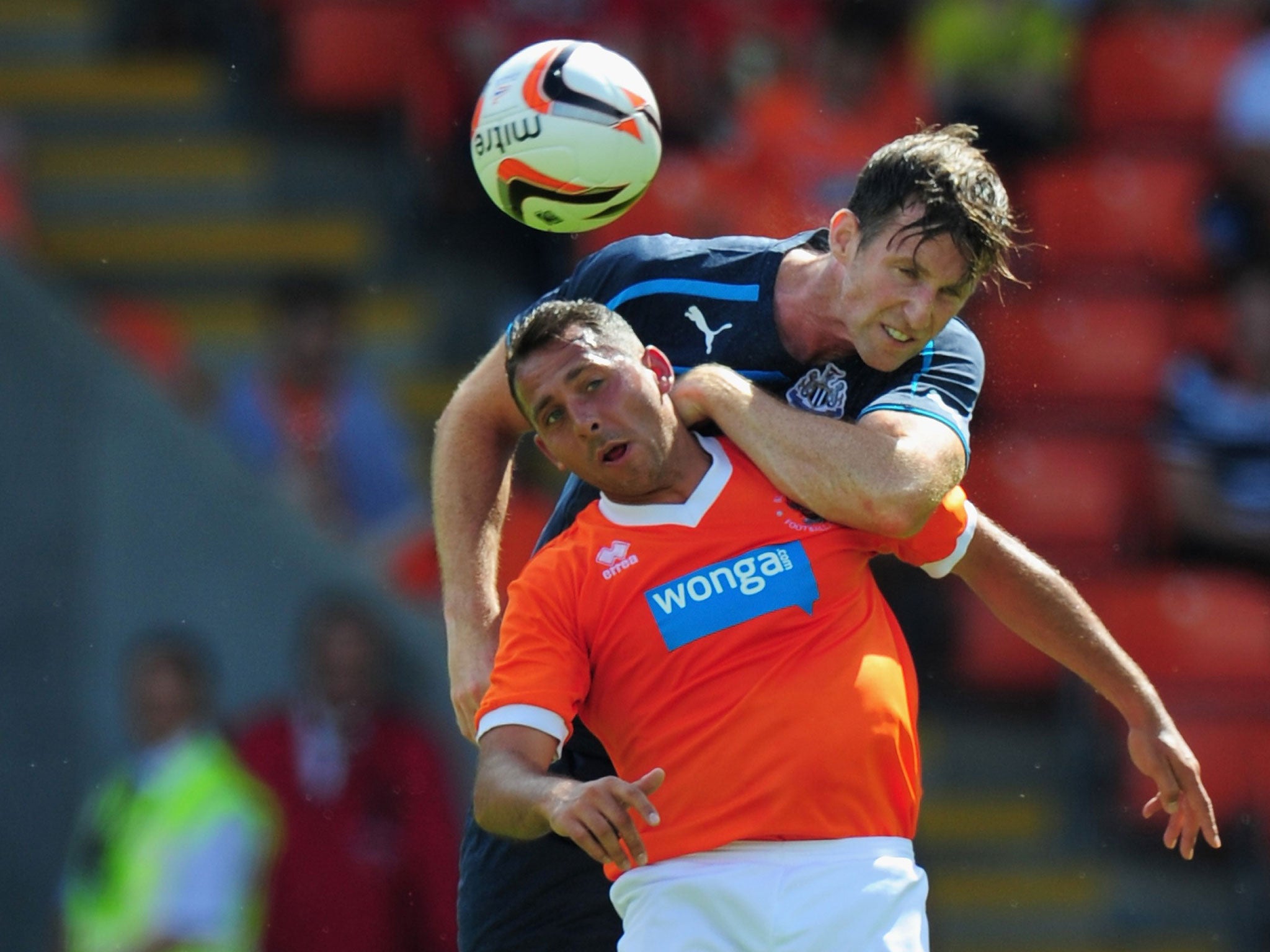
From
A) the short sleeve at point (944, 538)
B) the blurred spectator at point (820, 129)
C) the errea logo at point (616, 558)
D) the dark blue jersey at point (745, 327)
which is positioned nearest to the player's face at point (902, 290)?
the dark blue jersey at point (745, 327)

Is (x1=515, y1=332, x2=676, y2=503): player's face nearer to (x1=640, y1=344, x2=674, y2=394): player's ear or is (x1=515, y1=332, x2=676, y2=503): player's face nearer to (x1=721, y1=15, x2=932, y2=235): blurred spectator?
(x1=640, y1=344, x2=674, y2=394): player's ear

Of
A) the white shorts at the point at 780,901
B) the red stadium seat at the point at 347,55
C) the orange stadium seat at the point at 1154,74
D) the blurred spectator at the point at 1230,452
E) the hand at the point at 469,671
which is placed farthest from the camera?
the red stadium seat at the point at 347,55

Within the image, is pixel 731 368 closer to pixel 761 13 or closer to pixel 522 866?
pixel 522 866

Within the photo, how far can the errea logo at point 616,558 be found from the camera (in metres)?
3.43

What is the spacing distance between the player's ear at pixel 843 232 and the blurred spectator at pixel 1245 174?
4805 millimetres

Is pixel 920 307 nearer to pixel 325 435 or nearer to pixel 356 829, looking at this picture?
pixel 356 829

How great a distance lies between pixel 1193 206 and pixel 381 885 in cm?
431

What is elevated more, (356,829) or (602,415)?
(602,415)

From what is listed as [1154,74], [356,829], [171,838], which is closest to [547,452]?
[356,829]

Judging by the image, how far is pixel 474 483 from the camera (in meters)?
4.13

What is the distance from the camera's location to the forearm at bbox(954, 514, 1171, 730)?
12.3 ft

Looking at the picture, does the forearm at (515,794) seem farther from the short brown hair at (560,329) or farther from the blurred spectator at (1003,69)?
the blurred spectator at (1003,69)

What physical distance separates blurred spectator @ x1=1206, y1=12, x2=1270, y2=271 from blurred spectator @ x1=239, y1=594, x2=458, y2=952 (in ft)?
12.5

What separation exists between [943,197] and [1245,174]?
17.0 feet
